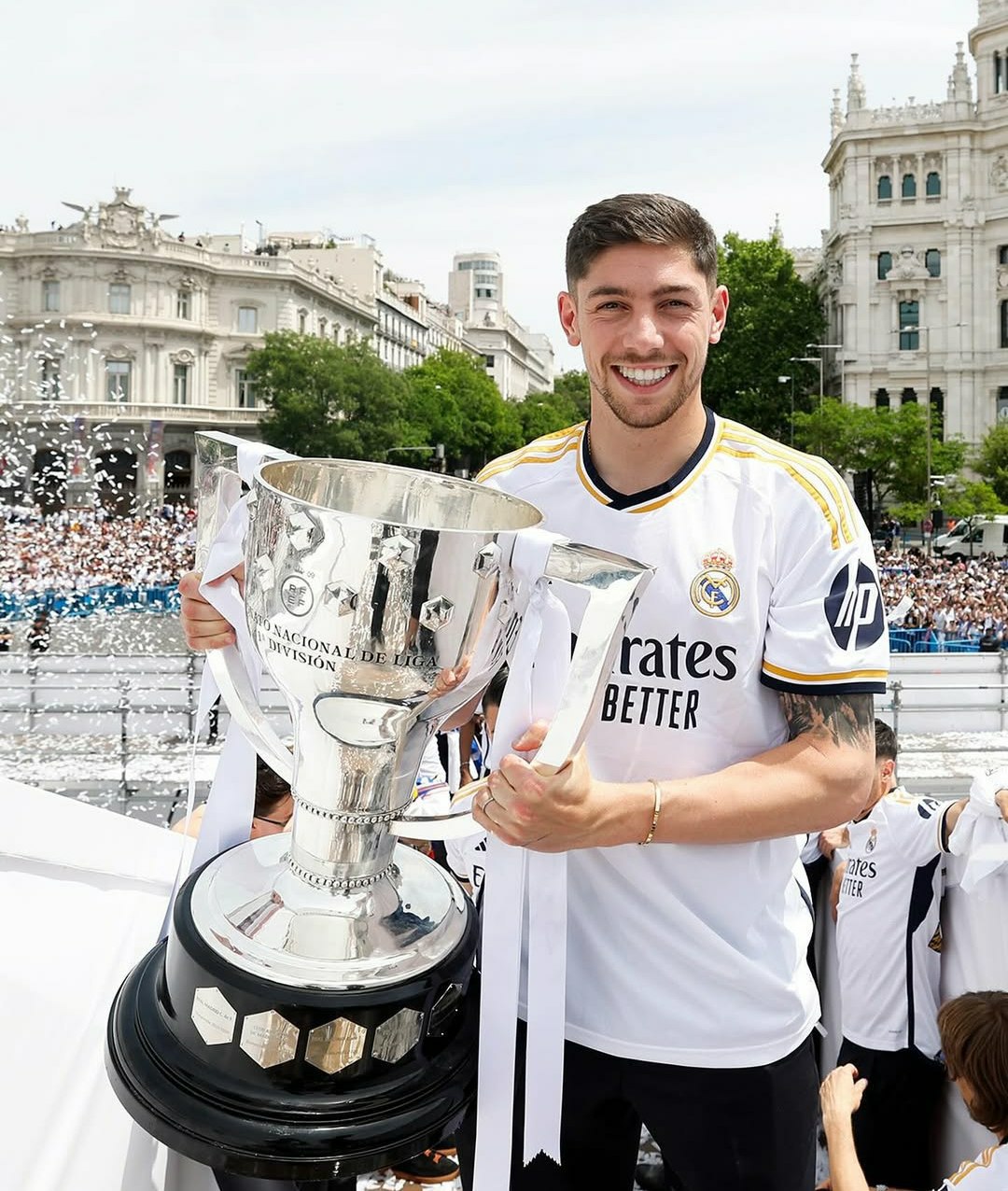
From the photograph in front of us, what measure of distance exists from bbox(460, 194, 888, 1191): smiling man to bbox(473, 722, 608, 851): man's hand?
0.98 feet

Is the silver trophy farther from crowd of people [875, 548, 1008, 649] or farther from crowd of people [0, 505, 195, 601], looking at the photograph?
crowd of people [0, 505, 195, 601]

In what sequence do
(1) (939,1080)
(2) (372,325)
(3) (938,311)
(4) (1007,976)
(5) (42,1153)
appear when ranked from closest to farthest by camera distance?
(5) (42,1153) → (4) (1007,976) → (1) (939,1080) → (3) (938,311) → (2) (372,325)

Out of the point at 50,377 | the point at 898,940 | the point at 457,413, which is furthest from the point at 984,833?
the point at 457,413

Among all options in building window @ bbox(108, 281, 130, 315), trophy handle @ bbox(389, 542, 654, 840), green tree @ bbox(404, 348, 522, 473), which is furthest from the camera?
green tree @ bbox(404, 348, 522, 473)

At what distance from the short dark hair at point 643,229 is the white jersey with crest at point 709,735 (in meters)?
0.34

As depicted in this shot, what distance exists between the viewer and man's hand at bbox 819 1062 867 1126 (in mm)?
2490

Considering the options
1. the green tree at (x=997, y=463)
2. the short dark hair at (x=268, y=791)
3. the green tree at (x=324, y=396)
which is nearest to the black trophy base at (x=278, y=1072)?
the short dark hair at (x=268, y=791)

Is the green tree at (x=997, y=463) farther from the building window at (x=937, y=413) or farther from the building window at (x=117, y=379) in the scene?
the building window at (x=117, y=379)

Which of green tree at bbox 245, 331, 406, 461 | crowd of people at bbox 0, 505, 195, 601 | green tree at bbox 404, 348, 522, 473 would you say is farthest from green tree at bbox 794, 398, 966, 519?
crowd of people at bbox 0, 505, 195, 601

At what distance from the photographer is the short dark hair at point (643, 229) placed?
148 centimetres

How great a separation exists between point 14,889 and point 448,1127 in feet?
2.15

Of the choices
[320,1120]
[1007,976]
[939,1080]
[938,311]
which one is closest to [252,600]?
[320,1120]

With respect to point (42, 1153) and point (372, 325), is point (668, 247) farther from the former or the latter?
point (372, 325)

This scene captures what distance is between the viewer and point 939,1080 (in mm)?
2939
